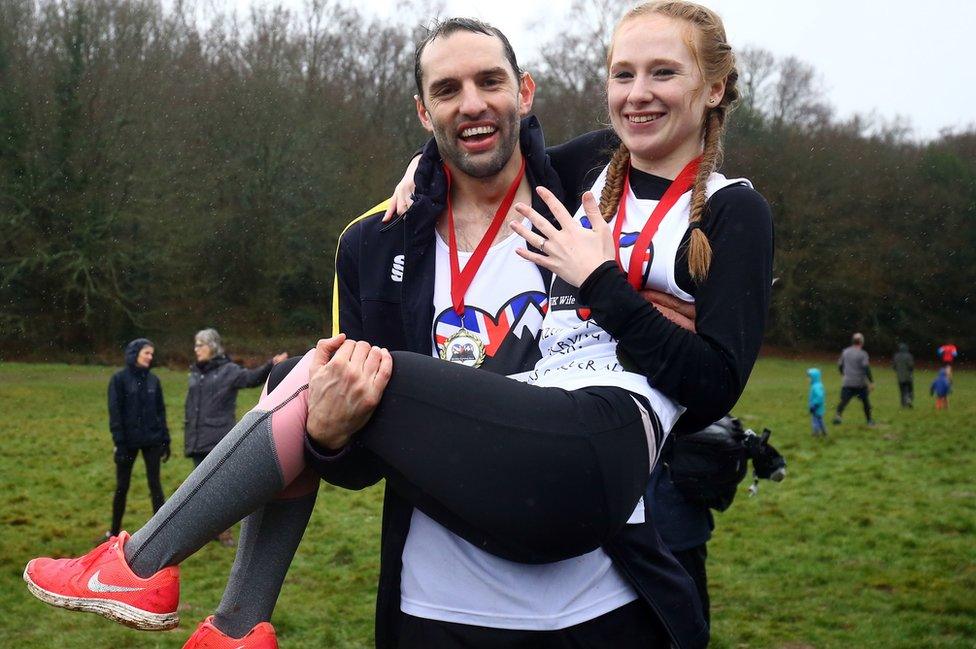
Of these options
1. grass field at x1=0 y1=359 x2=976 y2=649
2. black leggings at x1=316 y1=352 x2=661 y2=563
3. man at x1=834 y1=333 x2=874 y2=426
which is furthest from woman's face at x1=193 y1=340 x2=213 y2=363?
man at x1=834 y1=333 x2=874 y2=426

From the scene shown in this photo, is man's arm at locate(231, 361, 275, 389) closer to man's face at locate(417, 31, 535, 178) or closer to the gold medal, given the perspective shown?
man's face at locate(417, 31, 535, 178)

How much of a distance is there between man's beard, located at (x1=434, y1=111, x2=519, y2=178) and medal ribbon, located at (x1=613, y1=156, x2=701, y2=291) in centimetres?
47

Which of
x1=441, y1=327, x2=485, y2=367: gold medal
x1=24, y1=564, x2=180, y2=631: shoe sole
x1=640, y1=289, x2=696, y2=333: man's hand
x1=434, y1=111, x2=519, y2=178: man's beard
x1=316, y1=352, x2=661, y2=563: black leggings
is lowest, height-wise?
x1=24, y1=564, x2=180, y2=631: shoe sole

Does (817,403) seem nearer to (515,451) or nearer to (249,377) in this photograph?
(249,377)

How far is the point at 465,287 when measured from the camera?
3.00 m

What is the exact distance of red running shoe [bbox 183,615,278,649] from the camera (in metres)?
2.57

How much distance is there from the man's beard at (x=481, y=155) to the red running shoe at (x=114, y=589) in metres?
1.44

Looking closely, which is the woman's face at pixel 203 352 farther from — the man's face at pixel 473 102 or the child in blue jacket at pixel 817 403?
the child in blue jacket at pixel 817 403

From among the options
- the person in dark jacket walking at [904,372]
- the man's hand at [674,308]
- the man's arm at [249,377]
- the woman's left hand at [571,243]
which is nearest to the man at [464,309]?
the woman's left hand at [571,243]

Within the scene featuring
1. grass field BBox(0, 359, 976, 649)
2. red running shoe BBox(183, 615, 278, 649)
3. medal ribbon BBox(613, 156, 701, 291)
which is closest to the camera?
red running shoe BBox(183, 615, 278, 649)

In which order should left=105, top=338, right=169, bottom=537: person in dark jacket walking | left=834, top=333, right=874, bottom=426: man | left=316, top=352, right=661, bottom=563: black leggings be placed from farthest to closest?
1. left=834, top=333, right=874, bottom=426: man
2. left=105, top=338, right=169, bottom=537: person in dark jacket walking
3. left=316, top=352, right=661, bottom=563: black leggings

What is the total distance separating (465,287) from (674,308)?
2.17ft

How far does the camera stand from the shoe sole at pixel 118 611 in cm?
246

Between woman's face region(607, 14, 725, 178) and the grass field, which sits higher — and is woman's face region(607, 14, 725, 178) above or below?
above
